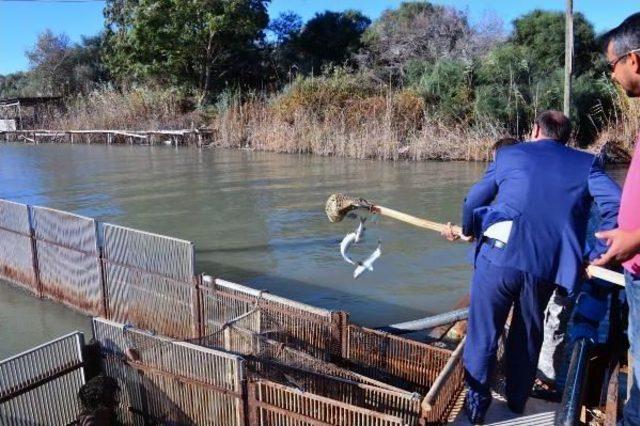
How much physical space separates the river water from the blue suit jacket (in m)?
3.56

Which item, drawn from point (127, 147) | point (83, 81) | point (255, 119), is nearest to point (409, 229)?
point (255, 119)

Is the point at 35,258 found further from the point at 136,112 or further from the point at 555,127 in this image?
the point at 136,112

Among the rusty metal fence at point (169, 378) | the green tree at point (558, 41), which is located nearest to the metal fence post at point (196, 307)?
the rusty metal fence at point (169, 378)

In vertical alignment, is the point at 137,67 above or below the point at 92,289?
above

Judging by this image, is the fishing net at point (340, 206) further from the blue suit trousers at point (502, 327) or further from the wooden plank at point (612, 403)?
the wooden plank at point (612, 403)

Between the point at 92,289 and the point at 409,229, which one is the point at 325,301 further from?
the point at 409,229

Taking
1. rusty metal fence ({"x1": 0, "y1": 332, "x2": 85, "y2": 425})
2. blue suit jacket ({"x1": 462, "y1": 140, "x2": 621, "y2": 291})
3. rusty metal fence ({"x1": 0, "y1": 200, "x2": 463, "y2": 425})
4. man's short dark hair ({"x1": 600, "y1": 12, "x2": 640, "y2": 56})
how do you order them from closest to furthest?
man's short dark hair ({"x1": 600, "y1": 12, "x2": 640, "y2": 56}) < blue suit jacket ({"x1": 462, "y1": 140, "x2": 621, "y2": 291}) < rusty metal fence ({"x1": 0, "y1": 200, "x2": 463, "y2": 425}) < rusty metal fence ({"x1": 0, "y1": 332, "x2": 85, "y2": 425})

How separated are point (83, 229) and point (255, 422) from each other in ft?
12.0

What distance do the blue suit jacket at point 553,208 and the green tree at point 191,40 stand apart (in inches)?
1052

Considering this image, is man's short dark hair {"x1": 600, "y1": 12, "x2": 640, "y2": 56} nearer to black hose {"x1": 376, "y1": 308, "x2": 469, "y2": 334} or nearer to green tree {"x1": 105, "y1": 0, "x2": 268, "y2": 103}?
black hose {"x1": 376, "y1": 308, "x2": 469, "y2": 334}

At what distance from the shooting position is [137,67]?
100.0 feet

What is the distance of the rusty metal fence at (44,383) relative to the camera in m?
3.70

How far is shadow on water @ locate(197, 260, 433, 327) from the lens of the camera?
652 cm

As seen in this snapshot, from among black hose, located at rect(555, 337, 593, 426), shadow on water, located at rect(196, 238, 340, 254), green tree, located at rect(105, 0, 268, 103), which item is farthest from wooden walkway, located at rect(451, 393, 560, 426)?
green tree, located at rect(105, 0, 268, 103)
